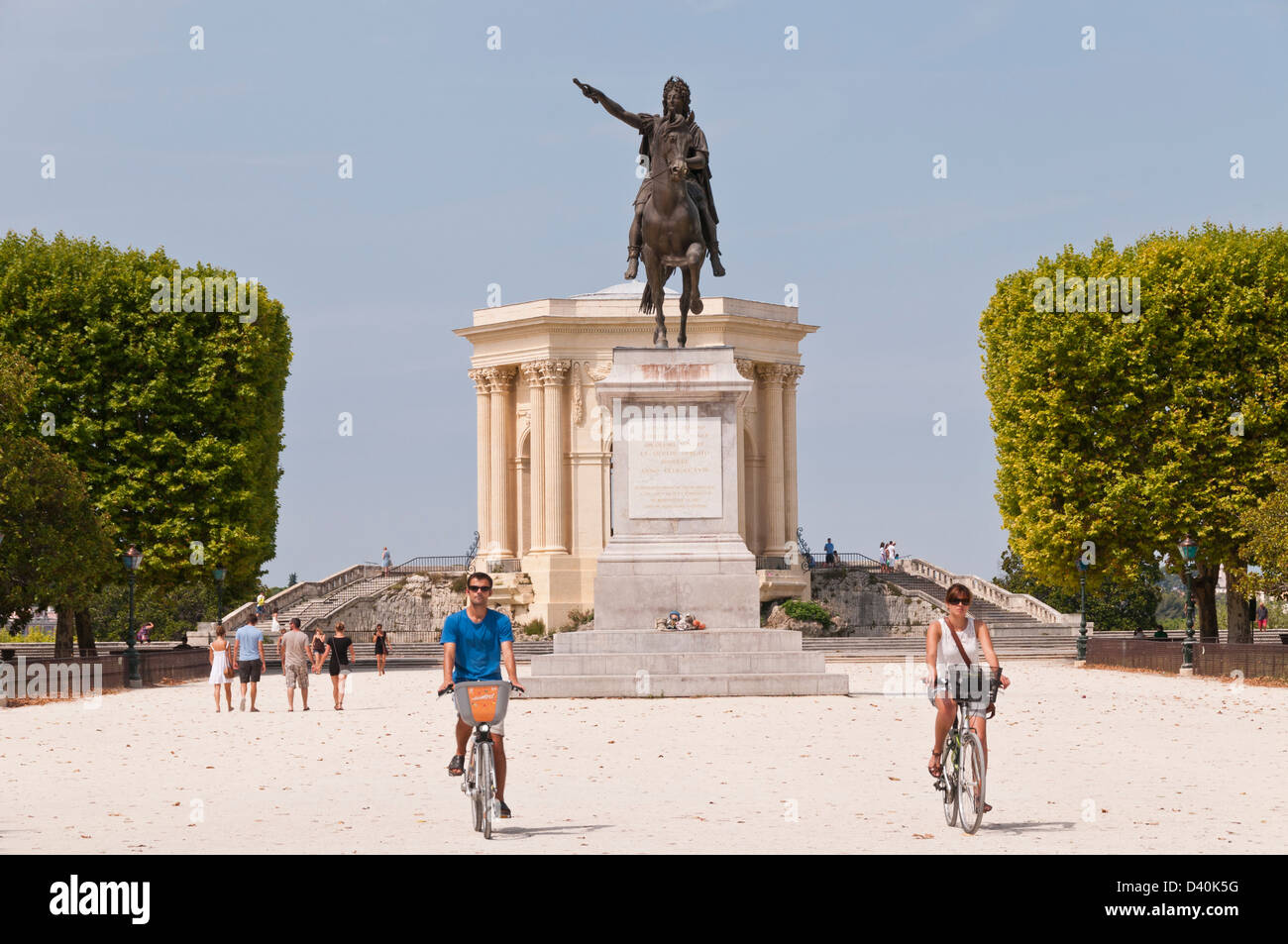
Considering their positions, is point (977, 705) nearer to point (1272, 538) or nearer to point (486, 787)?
point (486, 787)

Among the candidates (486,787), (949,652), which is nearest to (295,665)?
(486,787)

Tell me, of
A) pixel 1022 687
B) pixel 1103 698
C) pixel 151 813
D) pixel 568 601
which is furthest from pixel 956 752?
pixel 568 601

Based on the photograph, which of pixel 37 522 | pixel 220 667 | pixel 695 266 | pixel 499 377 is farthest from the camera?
pixel 499 377

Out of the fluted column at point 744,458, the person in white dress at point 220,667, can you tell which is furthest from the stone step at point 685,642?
the fluted column at point 744,458

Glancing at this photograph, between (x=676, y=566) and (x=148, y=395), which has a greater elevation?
(x=148, y=395)

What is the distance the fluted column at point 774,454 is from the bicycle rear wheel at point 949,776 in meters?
68.8

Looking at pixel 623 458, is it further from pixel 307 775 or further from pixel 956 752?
pixel 956 752

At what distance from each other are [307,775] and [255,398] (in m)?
37.9

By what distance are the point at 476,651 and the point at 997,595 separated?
200 feet

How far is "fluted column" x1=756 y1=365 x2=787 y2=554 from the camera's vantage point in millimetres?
81625

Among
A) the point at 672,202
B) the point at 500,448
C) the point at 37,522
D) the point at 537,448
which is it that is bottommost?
Result: the point at 37,522

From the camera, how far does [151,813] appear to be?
13844mm

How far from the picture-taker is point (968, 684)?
41.0ft

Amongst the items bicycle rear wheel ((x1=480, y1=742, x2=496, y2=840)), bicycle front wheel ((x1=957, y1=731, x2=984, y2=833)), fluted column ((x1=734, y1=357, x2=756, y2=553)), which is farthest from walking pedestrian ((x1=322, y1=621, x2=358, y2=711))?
fluted column ((x1=734, y1=357, x2=756, y2=553))
